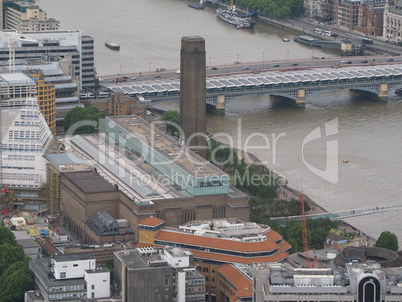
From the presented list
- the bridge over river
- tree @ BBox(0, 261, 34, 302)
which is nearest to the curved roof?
tree @ BBox(0, 261, 34, 302)

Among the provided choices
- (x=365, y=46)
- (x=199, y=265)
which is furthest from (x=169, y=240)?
(x=365, y=46)

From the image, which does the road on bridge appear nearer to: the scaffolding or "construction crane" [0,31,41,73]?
"construction crane" [0,31,41,73]

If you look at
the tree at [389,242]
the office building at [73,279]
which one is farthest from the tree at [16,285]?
the tree at [389,242]

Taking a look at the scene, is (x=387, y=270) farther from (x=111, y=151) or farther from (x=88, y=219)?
(x=111, y=151)

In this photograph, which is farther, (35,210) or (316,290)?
(35,210)

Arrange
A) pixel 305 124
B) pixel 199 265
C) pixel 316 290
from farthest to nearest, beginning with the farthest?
pixel 305 124 → pixel 199 265 → pixel 316 290

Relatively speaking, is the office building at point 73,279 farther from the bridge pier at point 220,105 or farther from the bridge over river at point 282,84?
the bridge pier at point 220,105

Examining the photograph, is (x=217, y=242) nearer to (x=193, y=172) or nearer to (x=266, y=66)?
(x=193, y=172)
